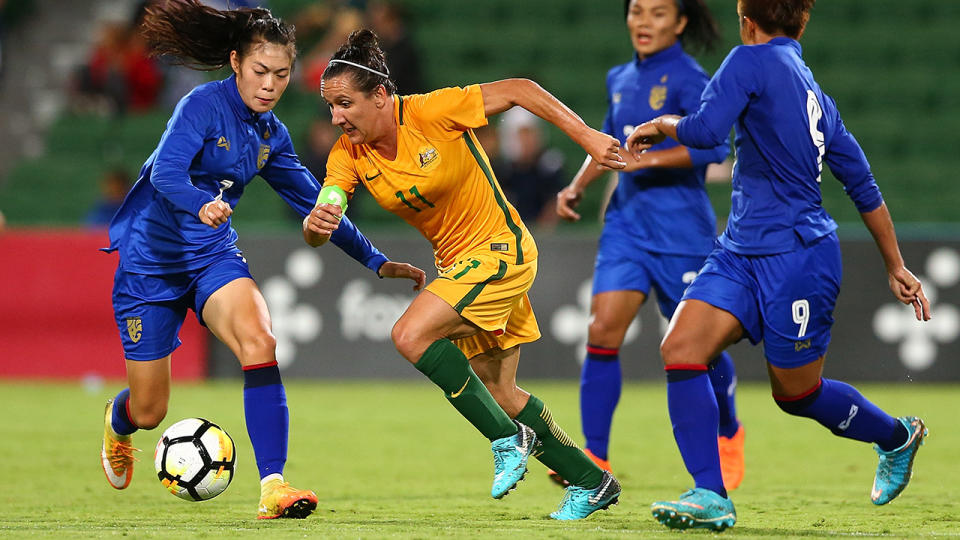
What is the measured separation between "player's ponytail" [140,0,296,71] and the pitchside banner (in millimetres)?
5375

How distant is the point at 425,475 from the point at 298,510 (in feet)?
5.81

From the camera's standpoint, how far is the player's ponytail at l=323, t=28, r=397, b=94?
194 inches

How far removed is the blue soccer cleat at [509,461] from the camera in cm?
480

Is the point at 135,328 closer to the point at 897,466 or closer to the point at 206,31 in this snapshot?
the point at 206,31

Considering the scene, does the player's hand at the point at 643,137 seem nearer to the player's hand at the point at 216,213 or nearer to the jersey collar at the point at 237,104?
the player's hand at the point at 216,213

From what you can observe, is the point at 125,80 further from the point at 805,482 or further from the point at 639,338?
the point at 805,482

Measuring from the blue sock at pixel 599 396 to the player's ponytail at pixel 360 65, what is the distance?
204 cm

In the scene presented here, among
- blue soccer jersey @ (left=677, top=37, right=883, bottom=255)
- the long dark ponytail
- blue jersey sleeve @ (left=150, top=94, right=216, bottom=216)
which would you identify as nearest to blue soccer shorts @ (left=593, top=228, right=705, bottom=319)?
the long dark ponytail

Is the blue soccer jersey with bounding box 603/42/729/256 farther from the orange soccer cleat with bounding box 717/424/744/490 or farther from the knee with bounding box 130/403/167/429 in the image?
the knee with bounding box 130/403/167/429

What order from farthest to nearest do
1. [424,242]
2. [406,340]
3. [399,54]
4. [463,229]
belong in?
[399,54], [424,242], [463,229], [406,340]

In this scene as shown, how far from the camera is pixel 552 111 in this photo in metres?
4.85

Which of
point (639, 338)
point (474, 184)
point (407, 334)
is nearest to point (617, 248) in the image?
point (474, 184)

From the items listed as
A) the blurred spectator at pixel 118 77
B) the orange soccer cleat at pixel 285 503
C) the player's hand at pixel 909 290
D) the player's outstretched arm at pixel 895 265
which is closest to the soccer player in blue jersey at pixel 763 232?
the player's outstretched arm at pixel 895 265

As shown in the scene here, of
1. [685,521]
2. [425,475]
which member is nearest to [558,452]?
[685,521]
